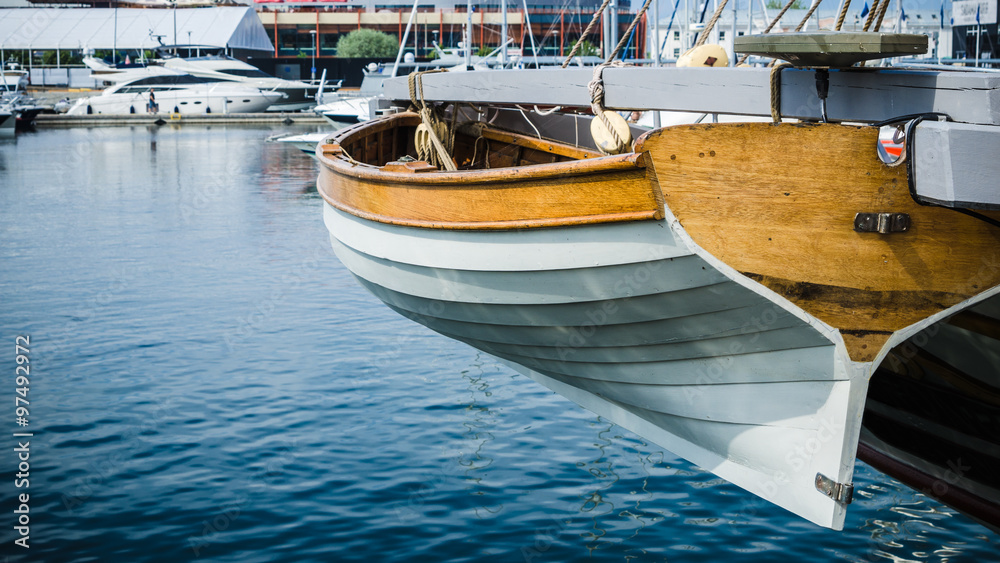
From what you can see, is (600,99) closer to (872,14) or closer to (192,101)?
(872,14)

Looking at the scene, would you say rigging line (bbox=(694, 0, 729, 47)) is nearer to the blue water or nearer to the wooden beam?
the wooden beam

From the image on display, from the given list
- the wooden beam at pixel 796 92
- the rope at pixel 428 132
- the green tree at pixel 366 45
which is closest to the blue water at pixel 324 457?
the rope at pixel 428 132

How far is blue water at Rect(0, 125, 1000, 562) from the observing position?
15.3 ft

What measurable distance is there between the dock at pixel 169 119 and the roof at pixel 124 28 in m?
20.9

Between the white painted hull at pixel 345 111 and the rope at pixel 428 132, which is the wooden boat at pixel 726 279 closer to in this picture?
the rope at pixel 428 132

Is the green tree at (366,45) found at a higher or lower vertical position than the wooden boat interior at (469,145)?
higher

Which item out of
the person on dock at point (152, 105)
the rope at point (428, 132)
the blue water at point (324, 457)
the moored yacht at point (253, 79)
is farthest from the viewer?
A: the moored yacht at point (253, 79)

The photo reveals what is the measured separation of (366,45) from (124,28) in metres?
17.2

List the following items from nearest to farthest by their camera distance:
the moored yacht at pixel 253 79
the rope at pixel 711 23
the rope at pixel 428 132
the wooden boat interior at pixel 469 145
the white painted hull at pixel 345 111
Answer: the rope at pixel 711 23, the rope at pixel 428 132, the wooden boat interior at pixel 469 145, the white painted hull at pixel 345 111, the moored yacht at pixel 253 79

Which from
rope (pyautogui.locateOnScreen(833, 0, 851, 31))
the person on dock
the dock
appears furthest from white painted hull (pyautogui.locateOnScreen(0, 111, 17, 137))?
rope (pyautogui.locateOnScreen(833, 0, 851, 31))

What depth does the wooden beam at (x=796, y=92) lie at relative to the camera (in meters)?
3.03

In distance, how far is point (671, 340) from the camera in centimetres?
390

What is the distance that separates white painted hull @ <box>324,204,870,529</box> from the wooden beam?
57cm

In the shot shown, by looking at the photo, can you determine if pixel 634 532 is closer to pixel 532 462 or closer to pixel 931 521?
pixel 532 462
